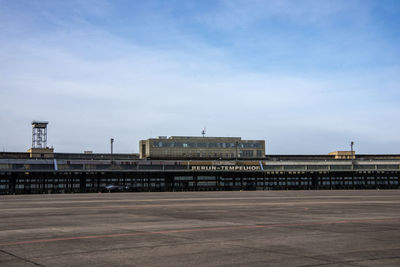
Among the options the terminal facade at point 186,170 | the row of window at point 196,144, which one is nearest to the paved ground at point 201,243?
the terminal facade at point 186,170

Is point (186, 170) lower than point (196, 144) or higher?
lower

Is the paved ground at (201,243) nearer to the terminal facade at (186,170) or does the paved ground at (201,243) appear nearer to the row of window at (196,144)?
the terminal facade at (186,170)

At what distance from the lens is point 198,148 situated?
16288 centimetres

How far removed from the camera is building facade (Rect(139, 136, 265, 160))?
161 metres

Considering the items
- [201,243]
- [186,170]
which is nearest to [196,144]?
[186,170]

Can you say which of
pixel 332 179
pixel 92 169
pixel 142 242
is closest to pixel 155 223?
pixel 142 242

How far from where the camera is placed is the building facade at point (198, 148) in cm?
16112

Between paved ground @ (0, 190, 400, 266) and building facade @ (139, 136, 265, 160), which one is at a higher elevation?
building facade @ (139, 136, 265, 160)

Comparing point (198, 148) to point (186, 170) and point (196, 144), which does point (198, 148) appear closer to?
point (196, 144)

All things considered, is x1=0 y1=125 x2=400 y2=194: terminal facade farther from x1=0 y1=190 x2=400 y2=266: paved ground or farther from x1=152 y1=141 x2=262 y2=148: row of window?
x1=0 y1=190 x2=400 y2=266: paved ground

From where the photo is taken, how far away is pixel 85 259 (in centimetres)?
1407

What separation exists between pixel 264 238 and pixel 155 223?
27.3ft

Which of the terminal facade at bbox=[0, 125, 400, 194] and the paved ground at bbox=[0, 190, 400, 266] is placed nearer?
the paved ground at bbox=[0, 190, 400, 266]

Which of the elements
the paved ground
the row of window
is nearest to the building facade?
the row of window
